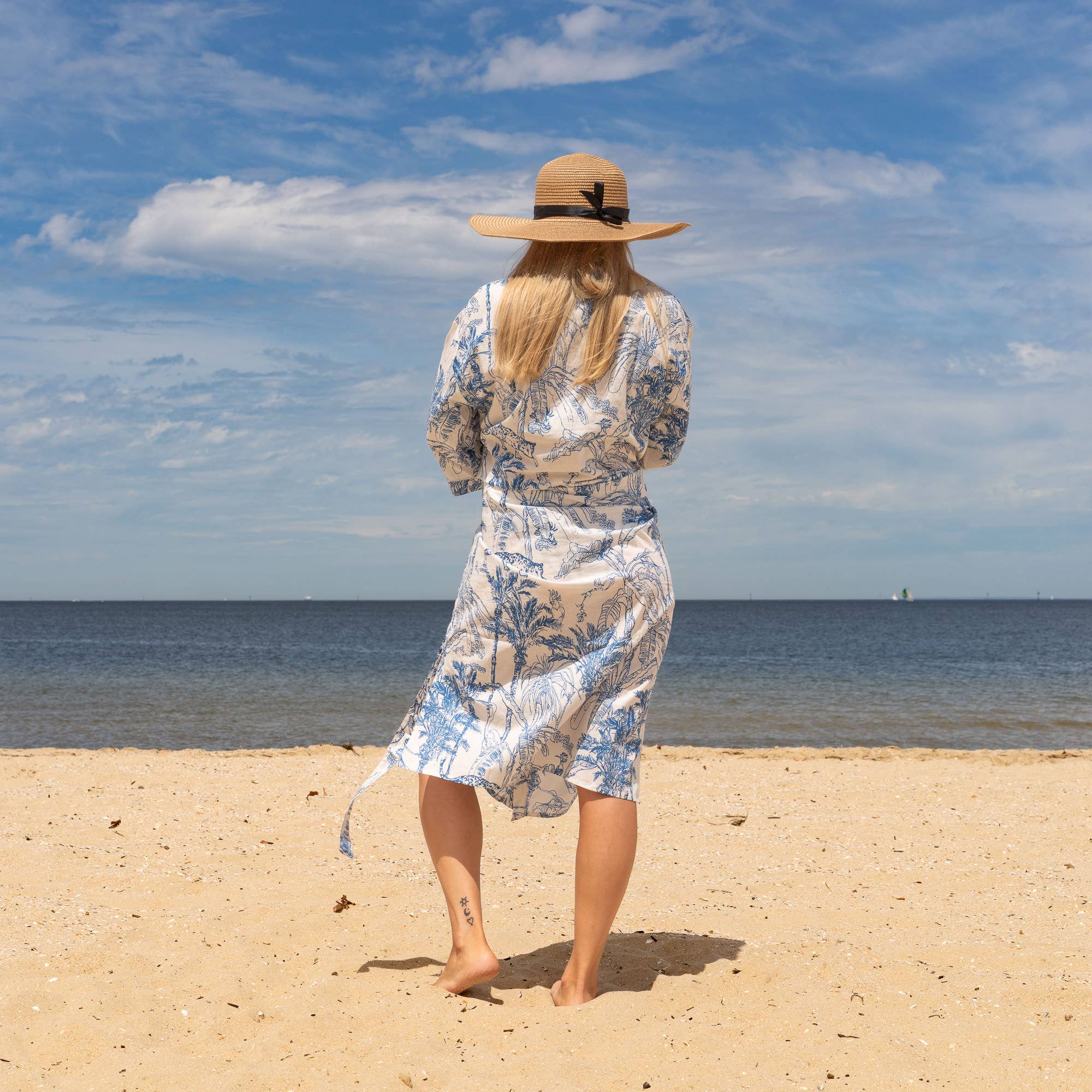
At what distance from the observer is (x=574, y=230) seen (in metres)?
2.63

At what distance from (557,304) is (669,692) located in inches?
683

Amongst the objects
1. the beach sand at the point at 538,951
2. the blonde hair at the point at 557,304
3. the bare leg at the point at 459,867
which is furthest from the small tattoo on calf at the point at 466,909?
the blonde hair at the point at 557,304

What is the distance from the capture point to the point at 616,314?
2629 mm

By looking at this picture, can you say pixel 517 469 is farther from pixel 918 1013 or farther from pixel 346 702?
pixel 346 702

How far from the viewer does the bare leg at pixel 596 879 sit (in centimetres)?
270

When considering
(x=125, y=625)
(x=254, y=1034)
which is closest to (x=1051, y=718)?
(x=254, y=1034)

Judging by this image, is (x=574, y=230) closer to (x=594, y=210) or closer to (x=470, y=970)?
(x=594, y=210)

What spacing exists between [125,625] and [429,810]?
80.4 m

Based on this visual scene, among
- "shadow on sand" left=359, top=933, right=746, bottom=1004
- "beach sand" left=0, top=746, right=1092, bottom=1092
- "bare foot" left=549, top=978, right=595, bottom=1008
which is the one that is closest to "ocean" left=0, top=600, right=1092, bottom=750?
"beach sand" left=0, top=746, right=1092, bottom=1092

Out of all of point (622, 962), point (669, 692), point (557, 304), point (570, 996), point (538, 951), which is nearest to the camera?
point (557, 304)

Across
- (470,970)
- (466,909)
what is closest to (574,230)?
(466,909)

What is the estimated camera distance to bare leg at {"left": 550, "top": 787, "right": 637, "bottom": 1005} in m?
2.70

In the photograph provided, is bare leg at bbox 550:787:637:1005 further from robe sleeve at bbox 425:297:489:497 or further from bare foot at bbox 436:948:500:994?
robe sleeve at bbox 425:297:489:497

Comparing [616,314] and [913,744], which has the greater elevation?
[616,314]
